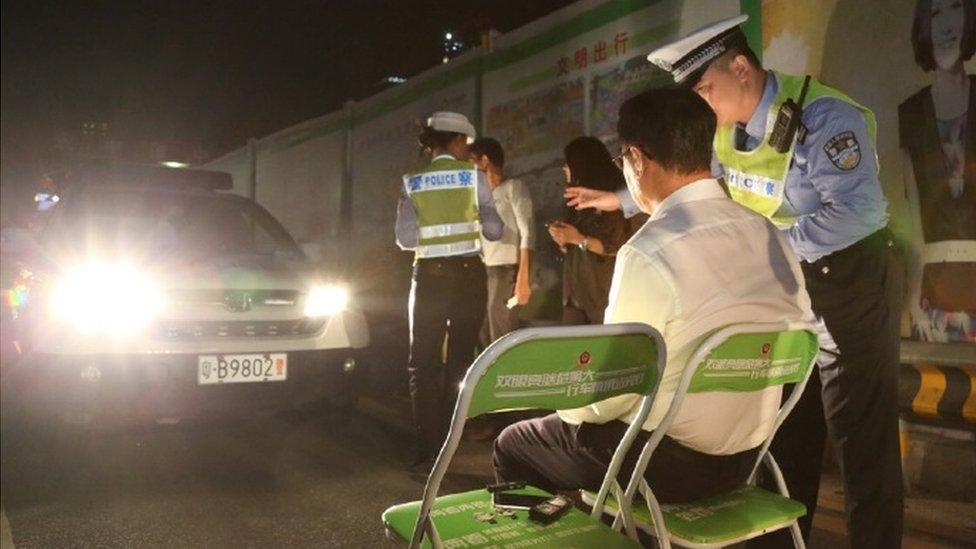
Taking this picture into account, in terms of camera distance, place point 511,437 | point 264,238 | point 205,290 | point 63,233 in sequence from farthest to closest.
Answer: point 264,238 < point 63,233 < point 205,290 < point 511,437

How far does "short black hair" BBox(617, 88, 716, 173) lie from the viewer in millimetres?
2107

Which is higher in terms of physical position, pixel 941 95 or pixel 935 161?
pixel 941 95

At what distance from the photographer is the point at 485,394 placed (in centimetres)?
164

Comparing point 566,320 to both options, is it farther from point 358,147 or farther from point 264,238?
point 358,147

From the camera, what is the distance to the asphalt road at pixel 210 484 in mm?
3703

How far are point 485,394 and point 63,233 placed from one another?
4749 millimetres

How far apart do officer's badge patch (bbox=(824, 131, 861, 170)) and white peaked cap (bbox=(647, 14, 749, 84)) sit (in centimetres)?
45

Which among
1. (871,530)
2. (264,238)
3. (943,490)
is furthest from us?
(264,238)

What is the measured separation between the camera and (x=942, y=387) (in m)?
4.07

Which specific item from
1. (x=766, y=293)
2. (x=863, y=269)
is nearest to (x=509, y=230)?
(x=863, y=269)

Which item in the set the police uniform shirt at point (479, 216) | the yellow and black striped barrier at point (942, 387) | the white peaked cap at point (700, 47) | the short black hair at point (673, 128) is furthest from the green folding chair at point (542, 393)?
the police uniform shirt at point (479, 216)

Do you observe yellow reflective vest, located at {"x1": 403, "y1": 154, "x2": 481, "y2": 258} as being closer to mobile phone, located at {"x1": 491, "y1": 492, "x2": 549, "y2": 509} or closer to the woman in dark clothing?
the woman in dark clothing

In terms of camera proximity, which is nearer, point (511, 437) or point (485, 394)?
point (485, 394)

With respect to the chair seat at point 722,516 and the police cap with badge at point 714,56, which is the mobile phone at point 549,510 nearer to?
the chair seat at point 722,516
